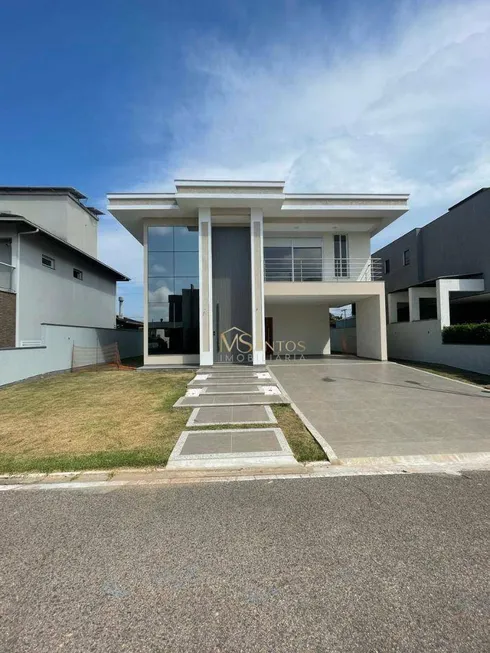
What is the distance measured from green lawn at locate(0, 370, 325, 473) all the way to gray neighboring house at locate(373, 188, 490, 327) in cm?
1262

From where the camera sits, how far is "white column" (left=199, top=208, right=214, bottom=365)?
1384 centimetres

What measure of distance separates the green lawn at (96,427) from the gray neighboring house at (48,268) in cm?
377

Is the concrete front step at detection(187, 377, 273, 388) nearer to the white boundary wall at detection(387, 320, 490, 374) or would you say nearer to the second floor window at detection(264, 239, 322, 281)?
the second floor window at detection(264, 239, 322, 281)

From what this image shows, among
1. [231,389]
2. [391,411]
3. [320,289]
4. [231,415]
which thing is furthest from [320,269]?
[231,415]

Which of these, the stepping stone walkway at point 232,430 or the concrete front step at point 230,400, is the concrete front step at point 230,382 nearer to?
the stepping stone walkway at point 232,430

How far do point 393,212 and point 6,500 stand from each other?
1619cm

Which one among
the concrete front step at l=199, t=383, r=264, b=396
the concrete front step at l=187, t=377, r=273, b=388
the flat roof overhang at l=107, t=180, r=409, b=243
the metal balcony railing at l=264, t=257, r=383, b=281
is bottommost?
the concrete front step at l=199, t=383, r=264, b=396

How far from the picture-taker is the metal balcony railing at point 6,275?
1296cm

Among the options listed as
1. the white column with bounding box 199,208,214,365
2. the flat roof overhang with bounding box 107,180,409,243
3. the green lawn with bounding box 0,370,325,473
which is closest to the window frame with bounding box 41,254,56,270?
the flat roof overhang with bounding box 107,180,409,243

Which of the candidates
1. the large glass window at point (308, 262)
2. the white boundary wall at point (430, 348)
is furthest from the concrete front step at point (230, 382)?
the white boundary wall at point (430, 348)

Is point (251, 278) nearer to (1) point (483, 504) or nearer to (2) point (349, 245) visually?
(2) point (349, 245)

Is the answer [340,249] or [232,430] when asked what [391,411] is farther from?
[340,249]

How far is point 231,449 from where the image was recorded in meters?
5.09

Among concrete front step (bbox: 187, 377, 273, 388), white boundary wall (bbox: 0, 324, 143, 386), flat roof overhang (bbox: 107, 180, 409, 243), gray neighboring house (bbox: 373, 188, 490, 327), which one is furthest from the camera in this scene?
gray neighboring house (bbox: 373, 188, 490, 327)
